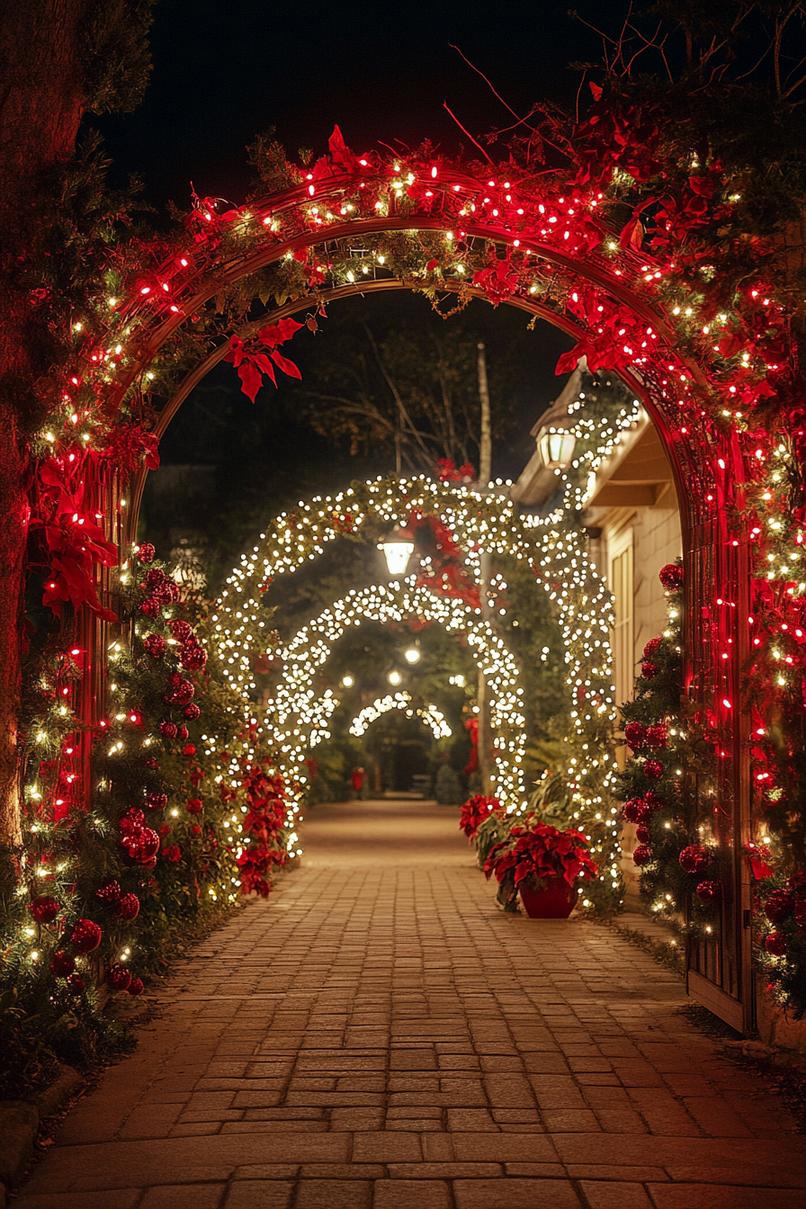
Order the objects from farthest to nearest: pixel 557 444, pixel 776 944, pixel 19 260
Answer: pixel 557 444
pixel 19 260
pixel 776 944

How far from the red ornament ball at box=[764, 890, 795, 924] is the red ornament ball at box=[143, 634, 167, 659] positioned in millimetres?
3484

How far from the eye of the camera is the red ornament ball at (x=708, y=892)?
6531 mm

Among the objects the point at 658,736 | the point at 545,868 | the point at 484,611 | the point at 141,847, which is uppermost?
the point at 484,611

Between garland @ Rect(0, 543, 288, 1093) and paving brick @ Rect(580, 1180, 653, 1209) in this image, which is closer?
paving brick @ Rect(580, 1180, 653, 1209)

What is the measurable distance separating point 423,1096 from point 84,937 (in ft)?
5.37

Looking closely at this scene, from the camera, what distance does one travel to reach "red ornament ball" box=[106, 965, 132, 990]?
21.2 ft

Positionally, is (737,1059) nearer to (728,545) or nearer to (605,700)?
(728,545)

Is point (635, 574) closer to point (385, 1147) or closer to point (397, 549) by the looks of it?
point (397, 549)

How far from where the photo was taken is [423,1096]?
17.4 feet

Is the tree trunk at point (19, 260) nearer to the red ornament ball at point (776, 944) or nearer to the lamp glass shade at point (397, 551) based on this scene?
the red ornament ball at point (776, 944)

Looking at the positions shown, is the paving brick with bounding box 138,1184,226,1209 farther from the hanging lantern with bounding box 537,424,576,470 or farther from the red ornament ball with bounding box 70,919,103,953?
the hanging lantern with bounding box 537,424,576,470

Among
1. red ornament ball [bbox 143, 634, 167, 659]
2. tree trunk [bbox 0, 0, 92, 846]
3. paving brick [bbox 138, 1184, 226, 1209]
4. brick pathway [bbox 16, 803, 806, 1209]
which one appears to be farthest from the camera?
red ornament ball [bbox 143, 634, 167, 659]

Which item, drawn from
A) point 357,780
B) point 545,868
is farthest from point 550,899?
point 357,780

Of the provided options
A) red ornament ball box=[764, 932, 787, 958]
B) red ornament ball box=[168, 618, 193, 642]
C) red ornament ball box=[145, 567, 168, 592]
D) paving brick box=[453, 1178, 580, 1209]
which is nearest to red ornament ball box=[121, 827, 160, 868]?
red ornament ball box=[168, 618, 193, 642]
